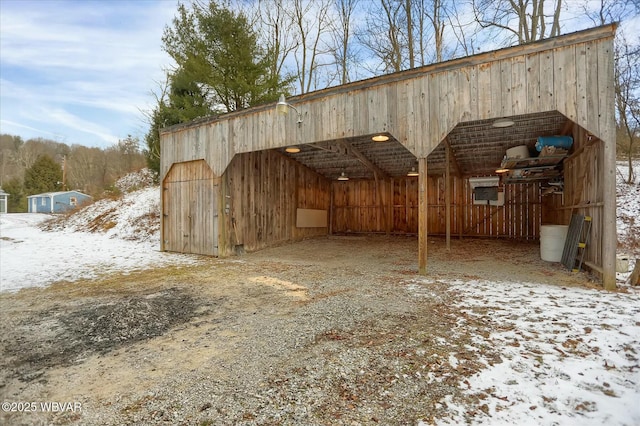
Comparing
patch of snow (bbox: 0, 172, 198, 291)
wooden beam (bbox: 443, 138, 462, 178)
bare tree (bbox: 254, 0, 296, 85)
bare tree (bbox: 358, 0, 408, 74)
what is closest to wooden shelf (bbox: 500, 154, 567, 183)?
wooden beam (bbox: 443, 138, 462, 178)

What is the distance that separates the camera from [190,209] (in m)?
9.05

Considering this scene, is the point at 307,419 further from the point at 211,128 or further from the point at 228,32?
the point at 228,32

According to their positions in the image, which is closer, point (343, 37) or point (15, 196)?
point (343, 37)

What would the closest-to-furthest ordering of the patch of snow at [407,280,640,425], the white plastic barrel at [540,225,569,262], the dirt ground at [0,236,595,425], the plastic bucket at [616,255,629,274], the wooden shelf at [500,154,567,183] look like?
1. the patch of snow at [407,280,640,425]
2. the dirt ground at [0,236,595,425]
3. the plastic bucket at [616,255,629,274]
4. the white plastic barrel at [540,225,569,262]
5. the wooden shelf at [500,154,567,183]


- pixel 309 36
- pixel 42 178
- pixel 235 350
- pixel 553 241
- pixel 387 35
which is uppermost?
pixel 309 36

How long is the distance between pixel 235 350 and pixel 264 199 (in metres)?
7.28

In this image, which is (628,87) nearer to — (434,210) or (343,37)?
(434,210)

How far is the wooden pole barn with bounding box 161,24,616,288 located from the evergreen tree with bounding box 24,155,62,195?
2976 cm

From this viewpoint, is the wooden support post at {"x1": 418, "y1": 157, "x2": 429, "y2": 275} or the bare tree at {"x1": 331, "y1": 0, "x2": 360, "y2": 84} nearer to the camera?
the wooden support post at {"x1": 418, "y1": 157, "x2": 429, "y2": 275}

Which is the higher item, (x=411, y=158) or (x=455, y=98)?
(x=455, y=98)

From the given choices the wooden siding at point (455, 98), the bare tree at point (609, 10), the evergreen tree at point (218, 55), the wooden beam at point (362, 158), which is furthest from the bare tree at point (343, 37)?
the wooden siding at point (455, 98)

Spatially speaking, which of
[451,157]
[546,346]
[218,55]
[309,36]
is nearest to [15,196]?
[218,55]

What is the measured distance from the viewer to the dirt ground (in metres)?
1.89

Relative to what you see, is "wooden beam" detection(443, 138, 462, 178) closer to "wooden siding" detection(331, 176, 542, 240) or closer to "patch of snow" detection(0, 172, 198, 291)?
"wooden siding" detection(331, 176, 542, 240)
